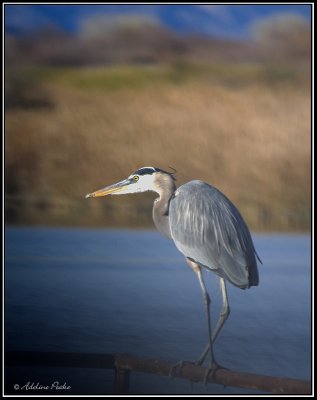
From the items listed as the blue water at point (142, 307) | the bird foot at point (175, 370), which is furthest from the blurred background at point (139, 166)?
the bird foot at point (175, 370)

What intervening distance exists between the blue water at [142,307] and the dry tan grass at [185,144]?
0.97 ft

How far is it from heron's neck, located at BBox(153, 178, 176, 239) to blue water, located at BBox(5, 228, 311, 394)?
0.83 m

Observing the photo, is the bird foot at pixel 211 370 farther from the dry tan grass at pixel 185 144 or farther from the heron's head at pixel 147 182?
the dry tan grass at pixel 185 144

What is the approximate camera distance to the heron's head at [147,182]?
112 inches

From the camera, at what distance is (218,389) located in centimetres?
312

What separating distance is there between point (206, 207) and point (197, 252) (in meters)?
0.19

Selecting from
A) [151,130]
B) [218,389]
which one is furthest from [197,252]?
[151,130]

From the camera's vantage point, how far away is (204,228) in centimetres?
271

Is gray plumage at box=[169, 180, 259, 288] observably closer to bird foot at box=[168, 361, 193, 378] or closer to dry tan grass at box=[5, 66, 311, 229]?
bird foot at box=[168, 361, 193, 378]

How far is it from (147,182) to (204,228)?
326 mm

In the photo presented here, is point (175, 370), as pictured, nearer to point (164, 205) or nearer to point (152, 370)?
point (152, 370)

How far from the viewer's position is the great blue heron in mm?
2621

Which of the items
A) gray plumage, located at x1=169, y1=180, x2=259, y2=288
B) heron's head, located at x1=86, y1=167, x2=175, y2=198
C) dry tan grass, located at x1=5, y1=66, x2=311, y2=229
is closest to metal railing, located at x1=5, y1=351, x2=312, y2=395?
gray plumage, located at x1=169, y1=180, x2=259, y2=288

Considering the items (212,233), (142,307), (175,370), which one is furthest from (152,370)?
(142,307)
